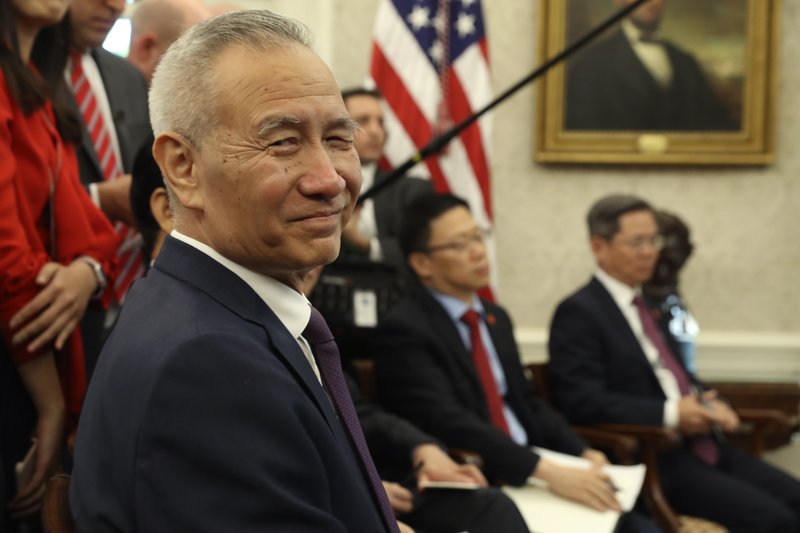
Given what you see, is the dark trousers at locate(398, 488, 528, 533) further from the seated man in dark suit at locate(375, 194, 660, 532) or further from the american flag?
the american flag

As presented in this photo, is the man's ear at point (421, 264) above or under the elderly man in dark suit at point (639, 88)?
under

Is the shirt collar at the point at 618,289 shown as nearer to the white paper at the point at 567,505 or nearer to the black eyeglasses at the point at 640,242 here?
the black eyeglasses at the point at 640,242

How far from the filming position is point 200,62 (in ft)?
4.62

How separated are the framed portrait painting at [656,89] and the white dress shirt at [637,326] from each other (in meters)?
1.12

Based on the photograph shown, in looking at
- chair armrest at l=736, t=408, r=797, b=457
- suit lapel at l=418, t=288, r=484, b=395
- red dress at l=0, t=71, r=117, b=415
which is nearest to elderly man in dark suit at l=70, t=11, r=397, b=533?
red dress at l=0, t=71, r=117, b=415

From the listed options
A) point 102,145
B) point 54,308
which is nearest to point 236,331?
point 54,308

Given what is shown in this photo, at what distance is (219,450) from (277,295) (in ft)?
1.02

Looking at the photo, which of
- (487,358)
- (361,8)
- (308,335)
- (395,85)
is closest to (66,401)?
(308,335)

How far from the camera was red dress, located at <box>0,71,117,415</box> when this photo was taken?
7.57ft

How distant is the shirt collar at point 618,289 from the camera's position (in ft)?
15.4

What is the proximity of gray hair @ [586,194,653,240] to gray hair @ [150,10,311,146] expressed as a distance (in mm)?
3479

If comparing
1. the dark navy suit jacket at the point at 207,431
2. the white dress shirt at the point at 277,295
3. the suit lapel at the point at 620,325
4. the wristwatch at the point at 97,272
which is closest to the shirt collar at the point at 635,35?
the suit lapel at the point at 620,325

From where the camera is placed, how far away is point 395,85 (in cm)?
537

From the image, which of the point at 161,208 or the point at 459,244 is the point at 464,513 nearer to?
the point at 161,208
